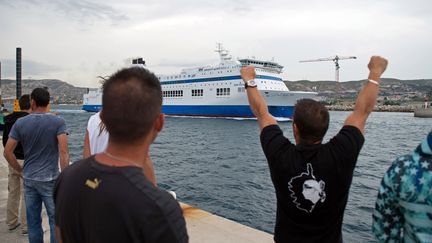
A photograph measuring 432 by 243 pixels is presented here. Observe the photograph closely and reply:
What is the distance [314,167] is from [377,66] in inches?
28.4

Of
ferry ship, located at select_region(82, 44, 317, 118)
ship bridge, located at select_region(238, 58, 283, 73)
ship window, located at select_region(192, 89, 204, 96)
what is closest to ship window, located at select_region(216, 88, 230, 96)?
ferry ship, located at select_region(82, 44, 317, 118)

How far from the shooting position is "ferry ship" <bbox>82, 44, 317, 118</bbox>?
36.9m

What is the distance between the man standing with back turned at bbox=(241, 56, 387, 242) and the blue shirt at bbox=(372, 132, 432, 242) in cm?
35

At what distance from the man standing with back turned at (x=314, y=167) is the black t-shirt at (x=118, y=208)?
2.64 feet

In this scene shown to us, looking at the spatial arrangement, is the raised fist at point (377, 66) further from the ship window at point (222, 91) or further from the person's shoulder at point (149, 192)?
the ship window at point (222, 91)

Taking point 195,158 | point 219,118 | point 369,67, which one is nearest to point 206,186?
point 195,158

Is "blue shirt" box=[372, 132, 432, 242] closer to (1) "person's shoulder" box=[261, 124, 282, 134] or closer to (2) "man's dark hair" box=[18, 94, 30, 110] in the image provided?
(1) "person's shoulder" box=[261, 124, 282, 134]

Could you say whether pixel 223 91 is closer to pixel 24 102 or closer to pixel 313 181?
pixel 24 102

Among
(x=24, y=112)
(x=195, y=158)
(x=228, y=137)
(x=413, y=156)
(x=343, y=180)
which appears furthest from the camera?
(x=228, y=137)

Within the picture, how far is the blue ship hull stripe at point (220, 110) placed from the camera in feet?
122

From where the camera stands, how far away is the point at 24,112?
3.54 metres

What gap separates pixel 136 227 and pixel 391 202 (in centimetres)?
95

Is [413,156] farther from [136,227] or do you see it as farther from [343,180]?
[136,227]

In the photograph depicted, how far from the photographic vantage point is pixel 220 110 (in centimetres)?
3972
